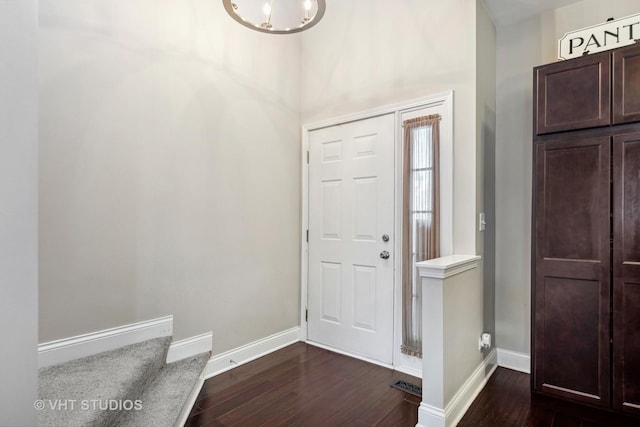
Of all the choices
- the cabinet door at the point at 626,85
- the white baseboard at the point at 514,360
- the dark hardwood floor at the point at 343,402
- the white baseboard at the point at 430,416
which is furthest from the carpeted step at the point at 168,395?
the cabinet door at the point at 626,85

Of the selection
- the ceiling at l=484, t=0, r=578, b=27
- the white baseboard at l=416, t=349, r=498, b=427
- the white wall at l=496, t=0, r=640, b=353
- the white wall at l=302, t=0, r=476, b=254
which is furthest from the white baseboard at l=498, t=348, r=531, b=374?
the ceiling at l=484, t=0, r=578, b=27

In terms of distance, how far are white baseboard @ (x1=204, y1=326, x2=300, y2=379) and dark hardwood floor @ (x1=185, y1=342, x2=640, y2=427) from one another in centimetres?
6

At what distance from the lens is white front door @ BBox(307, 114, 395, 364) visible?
290 centimetres

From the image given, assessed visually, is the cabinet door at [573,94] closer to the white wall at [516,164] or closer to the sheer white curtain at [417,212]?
the white wall at [516,164]

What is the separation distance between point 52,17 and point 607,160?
3476 millimetres

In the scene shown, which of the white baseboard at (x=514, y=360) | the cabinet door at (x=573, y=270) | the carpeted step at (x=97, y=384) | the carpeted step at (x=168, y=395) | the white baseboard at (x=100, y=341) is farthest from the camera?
the white baseboard at (x=514, y=360)

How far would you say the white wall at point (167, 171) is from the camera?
194 centimetres

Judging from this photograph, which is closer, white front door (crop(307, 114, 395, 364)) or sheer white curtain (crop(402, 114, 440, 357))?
sheer white curtain (crop(402, 114, 440, 357))

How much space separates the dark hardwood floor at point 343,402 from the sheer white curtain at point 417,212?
47 cm

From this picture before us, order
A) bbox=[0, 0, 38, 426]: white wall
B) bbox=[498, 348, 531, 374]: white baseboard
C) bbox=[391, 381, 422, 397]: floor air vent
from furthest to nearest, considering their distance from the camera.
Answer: bbox=[498, 348, 531, 374]: white baseboard → bbox=[391, 381, 422, 397]: floor air vent → bbox=[0, 0, 38, 426]: white wall

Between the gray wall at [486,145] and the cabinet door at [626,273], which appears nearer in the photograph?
the cabinet door at [626,273]

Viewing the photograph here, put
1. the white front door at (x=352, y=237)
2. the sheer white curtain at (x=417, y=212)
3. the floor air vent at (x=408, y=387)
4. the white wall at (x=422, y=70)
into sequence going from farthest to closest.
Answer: the white front door at (x=352, y=237)
the sheer white curtain at (x=417, y=212)
the white wall at (x=422, y=70)
the floor air vent at (x=408, y=387)

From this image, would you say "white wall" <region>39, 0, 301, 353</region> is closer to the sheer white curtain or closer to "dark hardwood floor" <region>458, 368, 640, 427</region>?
the sheer white curtain

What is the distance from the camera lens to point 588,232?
2162 mm
